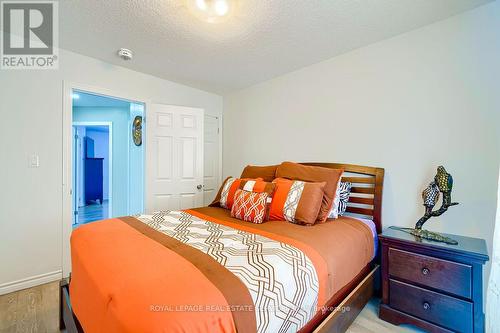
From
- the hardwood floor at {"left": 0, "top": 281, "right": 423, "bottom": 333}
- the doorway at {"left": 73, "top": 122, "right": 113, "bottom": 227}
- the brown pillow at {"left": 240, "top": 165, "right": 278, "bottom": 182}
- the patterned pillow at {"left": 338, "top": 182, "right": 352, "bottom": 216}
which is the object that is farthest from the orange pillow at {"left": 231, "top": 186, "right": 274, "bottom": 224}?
the doorway at {"left": 73, "top": 122, "right": 113, "bottom": 227}

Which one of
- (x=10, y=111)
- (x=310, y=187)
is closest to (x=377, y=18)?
(x=310, y=187)

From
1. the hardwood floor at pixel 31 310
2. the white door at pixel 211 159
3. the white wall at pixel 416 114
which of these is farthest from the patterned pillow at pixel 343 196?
the hardwood floor at pixel 31 310

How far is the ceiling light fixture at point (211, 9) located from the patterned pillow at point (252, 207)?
4.93 ft

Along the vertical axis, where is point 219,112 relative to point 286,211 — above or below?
above

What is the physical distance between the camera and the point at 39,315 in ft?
6.15

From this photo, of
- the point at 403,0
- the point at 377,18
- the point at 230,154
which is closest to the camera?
the point at 403,0

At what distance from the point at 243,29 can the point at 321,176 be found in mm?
1522

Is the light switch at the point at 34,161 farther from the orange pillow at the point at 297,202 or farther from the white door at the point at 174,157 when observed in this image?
the orange pillow at the point at 297,202

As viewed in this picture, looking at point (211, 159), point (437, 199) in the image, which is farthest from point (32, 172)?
point (437, 199)

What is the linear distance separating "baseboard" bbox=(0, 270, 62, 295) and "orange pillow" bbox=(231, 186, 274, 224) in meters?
2.08

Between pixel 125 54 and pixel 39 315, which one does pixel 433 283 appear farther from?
pixel 125 54

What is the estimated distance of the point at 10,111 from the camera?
227cm

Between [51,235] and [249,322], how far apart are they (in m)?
2.64

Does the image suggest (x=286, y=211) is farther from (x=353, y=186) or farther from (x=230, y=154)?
(x=230, y=154)
